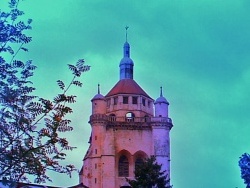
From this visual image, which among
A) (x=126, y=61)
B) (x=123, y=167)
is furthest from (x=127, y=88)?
(x=123, y=167)

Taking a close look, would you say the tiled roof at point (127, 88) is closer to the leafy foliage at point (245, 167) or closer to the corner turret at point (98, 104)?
the corner turret at point (98, 104)

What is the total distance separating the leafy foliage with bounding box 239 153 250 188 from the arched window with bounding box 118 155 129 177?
113 ft

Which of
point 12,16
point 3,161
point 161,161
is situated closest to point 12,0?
point 12,16

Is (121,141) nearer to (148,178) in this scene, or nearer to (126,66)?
(126,66)

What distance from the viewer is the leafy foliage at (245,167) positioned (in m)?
45.7

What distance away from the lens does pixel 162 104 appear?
8450 centimetres

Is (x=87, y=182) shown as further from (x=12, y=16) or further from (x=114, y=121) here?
(x=12, y=16)

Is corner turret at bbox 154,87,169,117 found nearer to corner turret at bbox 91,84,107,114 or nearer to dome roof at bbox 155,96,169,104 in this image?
dome roof at bbox 155,96,169,104

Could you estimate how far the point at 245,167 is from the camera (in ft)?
154

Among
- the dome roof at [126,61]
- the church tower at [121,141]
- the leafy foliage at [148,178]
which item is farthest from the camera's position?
the dome roof at [126,61]

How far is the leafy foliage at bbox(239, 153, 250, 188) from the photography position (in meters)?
45.7

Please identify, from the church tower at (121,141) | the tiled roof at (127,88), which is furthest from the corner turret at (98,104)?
the tiled roof at (127,88)

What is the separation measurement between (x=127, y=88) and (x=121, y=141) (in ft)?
29.7

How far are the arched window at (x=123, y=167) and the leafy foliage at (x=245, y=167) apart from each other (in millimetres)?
34588
